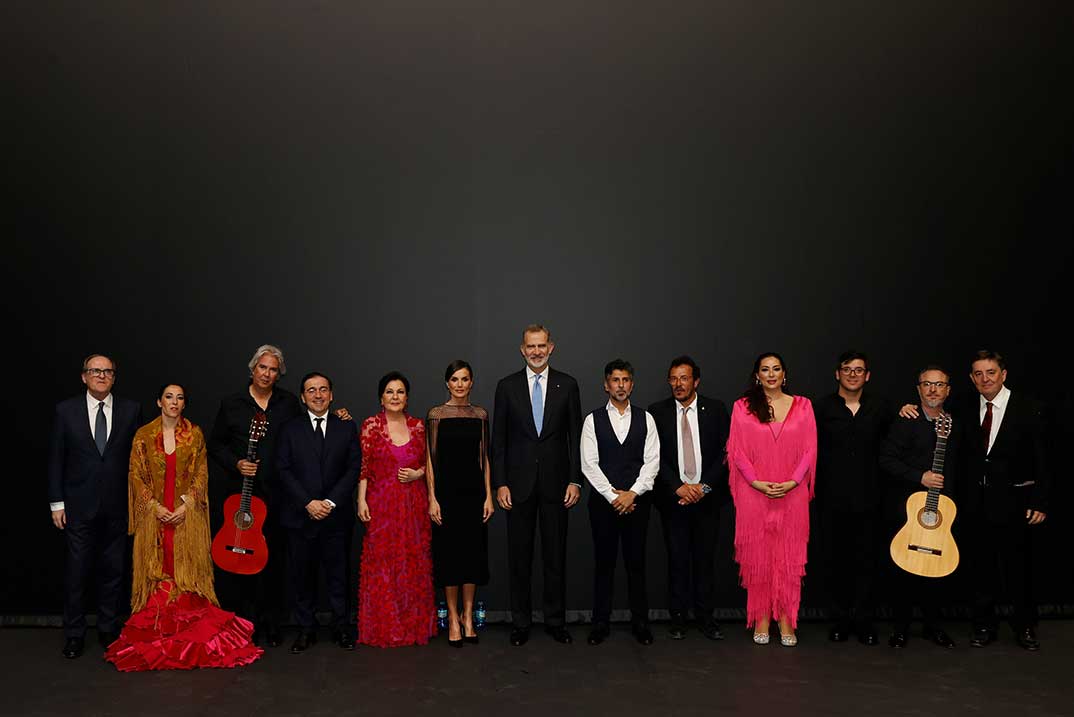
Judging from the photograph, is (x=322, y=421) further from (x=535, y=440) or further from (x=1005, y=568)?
(x=1005, y=568)

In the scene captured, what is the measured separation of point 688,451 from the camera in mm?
4652

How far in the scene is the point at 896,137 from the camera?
553 cm

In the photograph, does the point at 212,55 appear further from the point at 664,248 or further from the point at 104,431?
the point at 664,248

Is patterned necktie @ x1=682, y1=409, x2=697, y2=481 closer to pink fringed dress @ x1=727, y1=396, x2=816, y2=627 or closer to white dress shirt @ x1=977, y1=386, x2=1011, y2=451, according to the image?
pink fringed dress @ x1=727, y1=396, x2=816, y2=627

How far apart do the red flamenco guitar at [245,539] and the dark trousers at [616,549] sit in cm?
163

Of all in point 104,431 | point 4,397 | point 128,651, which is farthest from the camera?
point 4,397

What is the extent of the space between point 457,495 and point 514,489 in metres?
0.28

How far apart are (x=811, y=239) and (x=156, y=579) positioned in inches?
159

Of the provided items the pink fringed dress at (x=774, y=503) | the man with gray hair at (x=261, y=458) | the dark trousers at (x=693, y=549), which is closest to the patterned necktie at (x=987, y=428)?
the pink fringed dress at (x=774, y=503)

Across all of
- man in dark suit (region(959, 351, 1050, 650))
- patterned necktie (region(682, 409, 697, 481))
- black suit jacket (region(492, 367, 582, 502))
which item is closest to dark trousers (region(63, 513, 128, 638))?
black suit jacket (region(492, 367, 582, 502))

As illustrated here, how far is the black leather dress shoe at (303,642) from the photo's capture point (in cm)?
442

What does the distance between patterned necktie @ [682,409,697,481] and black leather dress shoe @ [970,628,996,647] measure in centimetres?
159

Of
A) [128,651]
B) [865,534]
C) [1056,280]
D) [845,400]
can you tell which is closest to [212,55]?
[128,651]

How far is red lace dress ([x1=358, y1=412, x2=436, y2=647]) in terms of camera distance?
4.50m
